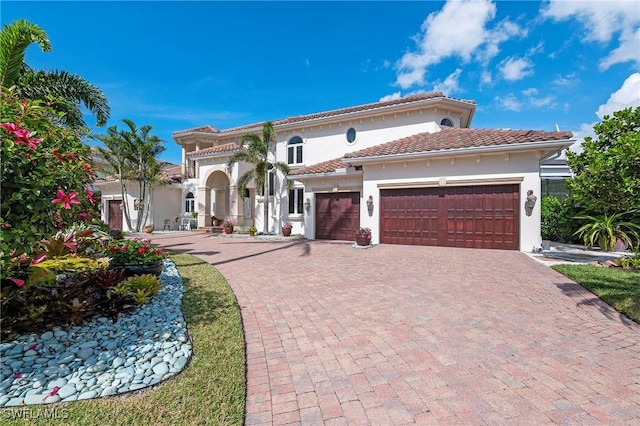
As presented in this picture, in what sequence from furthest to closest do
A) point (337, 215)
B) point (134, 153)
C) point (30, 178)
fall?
point (134, 153), point (337, 215), point (30, 178)

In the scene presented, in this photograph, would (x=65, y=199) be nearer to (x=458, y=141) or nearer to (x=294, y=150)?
(x=458, y=141)

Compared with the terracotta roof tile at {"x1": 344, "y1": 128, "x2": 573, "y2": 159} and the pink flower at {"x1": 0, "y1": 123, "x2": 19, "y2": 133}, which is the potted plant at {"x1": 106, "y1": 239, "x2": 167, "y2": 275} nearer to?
the pink flower at {"x1": 0, "y1": 123, "x2": 19, "y2": 133}

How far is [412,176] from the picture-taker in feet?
44.0

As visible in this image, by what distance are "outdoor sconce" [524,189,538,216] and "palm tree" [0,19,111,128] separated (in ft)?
46.8

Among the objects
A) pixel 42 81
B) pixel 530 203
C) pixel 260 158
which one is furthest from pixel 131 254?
pixel 530 203

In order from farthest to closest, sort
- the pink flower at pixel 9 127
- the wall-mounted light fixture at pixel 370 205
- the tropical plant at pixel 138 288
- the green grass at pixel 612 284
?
the wall-mounted light fixture at pixel 370 205, the green grass at pixel 612 284, the tropical plant at pixel 138 288, the pink flower at pixel 9 127

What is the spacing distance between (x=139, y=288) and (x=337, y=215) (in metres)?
11.8

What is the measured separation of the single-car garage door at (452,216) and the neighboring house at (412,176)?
4 centimetres

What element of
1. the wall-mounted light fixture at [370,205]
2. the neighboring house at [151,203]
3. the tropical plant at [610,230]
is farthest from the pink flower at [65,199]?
the neighboring house at [151,203]

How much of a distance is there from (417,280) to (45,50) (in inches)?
395

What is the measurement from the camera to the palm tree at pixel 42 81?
17.9ft

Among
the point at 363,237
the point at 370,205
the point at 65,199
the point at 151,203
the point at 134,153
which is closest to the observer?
the point at 65,199

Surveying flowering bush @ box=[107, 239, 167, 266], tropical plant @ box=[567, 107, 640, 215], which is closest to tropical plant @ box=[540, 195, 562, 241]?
tropical plant @ box=[567, 107, 640, 215]

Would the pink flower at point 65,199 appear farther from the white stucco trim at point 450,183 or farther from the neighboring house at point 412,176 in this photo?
A: the white stucco trim at point 450,183
